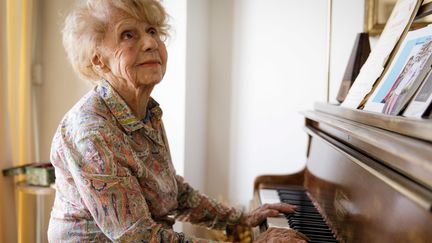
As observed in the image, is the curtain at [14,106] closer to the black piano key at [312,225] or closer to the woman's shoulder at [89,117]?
the woman's shoulder at [89,117]

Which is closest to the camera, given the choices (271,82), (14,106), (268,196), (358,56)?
(268,196)

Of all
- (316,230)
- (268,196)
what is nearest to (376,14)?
(268,196)

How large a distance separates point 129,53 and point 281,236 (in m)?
0.66

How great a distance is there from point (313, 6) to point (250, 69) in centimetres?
55

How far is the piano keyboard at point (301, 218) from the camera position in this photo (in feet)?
3.80

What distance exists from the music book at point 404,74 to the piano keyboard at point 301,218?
0.38 metres

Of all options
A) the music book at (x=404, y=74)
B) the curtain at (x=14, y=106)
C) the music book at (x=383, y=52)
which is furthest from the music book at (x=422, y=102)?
the curtain at (x=14, y=106)

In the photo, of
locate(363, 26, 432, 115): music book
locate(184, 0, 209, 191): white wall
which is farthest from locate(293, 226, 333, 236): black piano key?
locate(184, 0, 209, 191): white wall

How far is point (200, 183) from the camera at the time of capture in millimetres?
2682

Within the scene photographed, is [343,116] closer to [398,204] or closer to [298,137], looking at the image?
[398,204]

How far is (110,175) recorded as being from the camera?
980mm

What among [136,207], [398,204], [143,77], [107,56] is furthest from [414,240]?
[107,56]

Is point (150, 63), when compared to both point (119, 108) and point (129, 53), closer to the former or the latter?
point (129, 53)

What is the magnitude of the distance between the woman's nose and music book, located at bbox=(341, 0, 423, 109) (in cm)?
67
